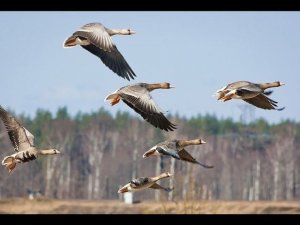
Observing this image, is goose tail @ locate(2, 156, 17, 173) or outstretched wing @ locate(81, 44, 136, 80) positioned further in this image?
outstretched wing @ locate(81, 44, 136, 80)

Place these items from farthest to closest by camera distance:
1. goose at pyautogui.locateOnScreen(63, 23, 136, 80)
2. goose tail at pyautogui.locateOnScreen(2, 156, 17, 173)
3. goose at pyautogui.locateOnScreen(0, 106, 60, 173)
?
goose at pyautogui.locateOnScreen(63, 23, 136, 80) < goose at pyautogui.locateOnScreen(0, 106, 60, 173) < goose tail at pyautogui.locateOnScreen(2, 156, 17, 173)

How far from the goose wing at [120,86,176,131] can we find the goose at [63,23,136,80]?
1.54 ft

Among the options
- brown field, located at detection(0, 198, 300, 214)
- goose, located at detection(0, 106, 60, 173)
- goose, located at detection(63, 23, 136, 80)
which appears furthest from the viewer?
brown field, located at detection(0, 198, 300, 214)


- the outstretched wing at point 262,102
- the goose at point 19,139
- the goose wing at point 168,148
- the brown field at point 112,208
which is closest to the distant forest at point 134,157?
the brown field at point 112,208

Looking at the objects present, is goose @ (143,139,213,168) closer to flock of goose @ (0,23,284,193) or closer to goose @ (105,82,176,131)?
flock of goose @ (0,23,284,193)

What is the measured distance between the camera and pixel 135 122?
6888 centimetres

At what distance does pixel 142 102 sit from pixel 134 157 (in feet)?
161

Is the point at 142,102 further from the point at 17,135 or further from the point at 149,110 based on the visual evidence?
the point at 17,135

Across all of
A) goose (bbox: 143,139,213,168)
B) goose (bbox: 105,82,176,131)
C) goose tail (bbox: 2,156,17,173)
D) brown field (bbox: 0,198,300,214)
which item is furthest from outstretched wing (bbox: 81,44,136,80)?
brown field (bbox: 0,198,300,214)

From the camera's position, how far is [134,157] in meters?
62.5

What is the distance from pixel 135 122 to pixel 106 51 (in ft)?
180

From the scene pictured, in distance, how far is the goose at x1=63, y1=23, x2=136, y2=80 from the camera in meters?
14.0

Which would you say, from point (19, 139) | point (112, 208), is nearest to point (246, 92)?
point (19, 139)
